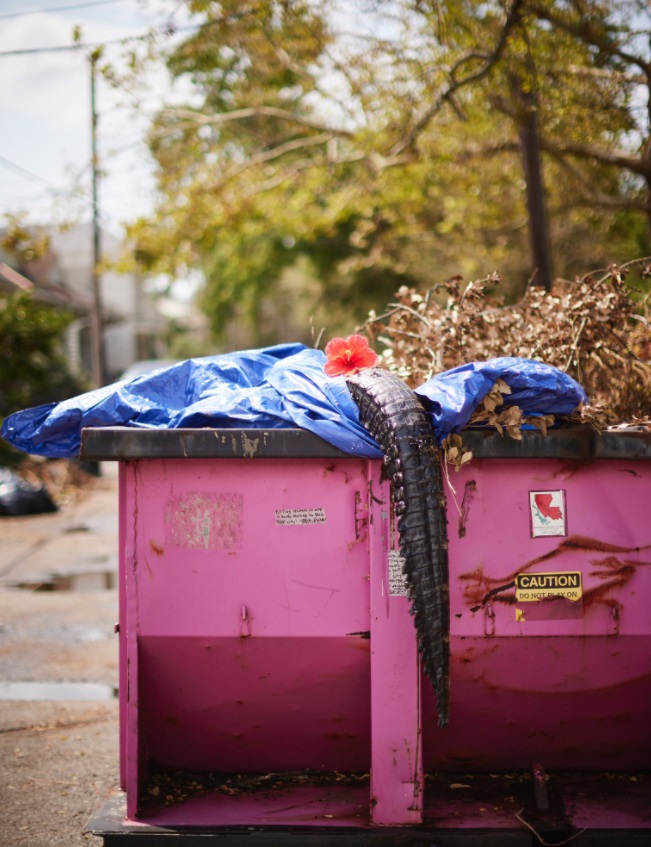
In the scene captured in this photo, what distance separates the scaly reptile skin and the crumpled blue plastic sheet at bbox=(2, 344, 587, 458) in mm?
112

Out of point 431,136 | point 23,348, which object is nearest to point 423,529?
point 431,136

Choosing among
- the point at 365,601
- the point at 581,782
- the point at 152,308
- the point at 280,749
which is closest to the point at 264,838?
the point at 280,749

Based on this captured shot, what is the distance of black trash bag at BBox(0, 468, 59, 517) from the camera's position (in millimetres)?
10797

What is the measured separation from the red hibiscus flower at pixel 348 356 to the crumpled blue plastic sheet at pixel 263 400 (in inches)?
1.8

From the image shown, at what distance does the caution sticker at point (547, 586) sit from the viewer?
9.20 ft

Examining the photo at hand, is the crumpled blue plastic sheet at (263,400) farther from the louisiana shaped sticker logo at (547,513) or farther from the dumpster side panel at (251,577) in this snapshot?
the louisiana shaped sticker logo at (547,513)

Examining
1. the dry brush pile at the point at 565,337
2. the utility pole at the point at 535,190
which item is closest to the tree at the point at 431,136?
Result: the utility pole at the point at 535,190

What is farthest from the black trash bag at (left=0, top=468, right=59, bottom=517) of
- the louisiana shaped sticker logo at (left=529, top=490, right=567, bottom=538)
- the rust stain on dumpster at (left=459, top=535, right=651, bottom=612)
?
the louisiana shaped sticker logo at (left=529, top=490, right=567, bottom=538)

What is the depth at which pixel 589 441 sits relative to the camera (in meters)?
2.76

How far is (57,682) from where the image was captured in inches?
201

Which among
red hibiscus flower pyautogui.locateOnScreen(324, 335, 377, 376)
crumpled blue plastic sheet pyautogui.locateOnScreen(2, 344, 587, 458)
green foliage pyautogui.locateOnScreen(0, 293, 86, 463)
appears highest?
green foliage pyautogui.locateOnScreen(0, 293, 86, 463)

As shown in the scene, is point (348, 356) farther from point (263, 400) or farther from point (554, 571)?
point (554, 571)

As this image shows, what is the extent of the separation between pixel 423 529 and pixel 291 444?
507 mm

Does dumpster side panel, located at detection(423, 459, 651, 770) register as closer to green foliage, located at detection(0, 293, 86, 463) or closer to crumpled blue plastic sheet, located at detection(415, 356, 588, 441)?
crumpled blue plastic sheet, located at detection(415, 356, 588, 441)
